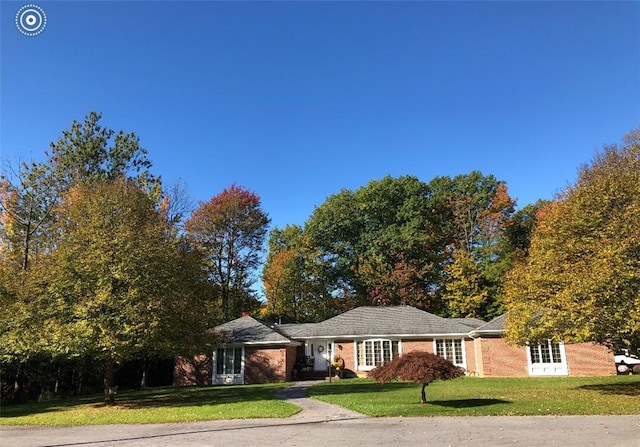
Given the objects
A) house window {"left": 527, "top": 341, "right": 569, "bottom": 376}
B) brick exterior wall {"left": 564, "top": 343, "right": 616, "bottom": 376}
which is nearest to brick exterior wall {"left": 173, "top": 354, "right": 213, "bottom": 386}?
house window {"left": 527, "top": 341, "right": 569, "bottom": 376}

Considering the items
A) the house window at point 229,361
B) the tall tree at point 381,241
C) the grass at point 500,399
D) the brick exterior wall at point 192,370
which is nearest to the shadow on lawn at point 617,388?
the grass at point 500,399

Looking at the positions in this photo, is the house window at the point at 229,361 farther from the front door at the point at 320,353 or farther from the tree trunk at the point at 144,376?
the front door at the point at 320,353

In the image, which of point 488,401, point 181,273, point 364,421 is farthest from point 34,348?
point 488,401

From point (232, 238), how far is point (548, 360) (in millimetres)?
26895

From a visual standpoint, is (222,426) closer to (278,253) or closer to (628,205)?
(628,205)

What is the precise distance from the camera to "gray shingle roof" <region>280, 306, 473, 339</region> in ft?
96.2

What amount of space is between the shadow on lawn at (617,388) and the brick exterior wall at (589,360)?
5875mm

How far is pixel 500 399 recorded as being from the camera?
51.2 feet

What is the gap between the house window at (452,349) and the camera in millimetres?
29031

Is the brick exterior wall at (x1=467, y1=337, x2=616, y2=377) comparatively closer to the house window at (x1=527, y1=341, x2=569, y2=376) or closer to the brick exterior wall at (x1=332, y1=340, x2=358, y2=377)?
the house window at (x1=527, y1=341, x2=569, y2=376)

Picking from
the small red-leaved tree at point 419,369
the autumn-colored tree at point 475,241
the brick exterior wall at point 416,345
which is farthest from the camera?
the autumn-colored tree at point 475,241

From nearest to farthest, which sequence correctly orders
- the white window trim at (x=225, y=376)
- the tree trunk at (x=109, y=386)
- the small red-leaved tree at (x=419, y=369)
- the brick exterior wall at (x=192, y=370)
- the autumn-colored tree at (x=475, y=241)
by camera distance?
the small red-leaved tree at (x=419, y=369) < the tree trunk at (x=109, y=386) < the white window trim at (x=225, y=376) < the brick exterior wall at (x=192, y=370) < the autumn-colored tree at (x=475, y=241)

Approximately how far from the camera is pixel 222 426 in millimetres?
11836

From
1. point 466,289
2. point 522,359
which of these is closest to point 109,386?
point 522,359
